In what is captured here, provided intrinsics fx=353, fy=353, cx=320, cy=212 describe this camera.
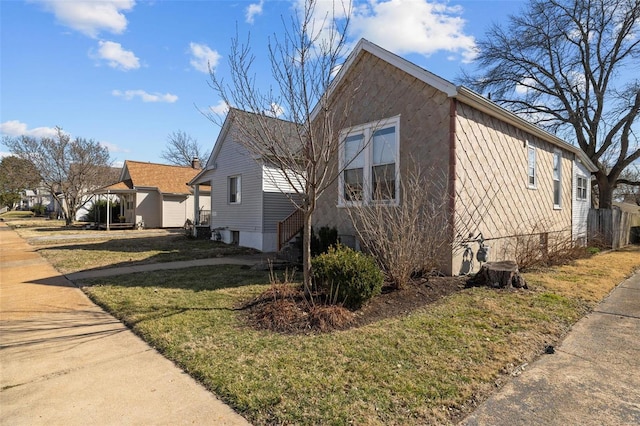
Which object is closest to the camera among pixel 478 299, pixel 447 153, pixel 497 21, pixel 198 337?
pixel 198 337

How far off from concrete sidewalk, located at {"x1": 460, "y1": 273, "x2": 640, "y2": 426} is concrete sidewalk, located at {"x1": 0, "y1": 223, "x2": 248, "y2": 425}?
224cm

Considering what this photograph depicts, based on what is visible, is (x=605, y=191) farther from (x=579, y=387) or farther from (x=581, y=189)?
(x=579, y=387)

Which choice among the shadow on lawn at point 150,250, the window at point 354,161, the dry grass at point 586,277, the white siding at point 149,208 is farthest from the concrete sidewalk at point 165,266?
the white siding at point 149,208

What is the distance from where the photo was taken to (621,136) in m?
19.7

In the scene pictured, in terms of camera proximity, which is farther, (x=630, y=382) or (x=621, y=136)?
(x=621, y=136)

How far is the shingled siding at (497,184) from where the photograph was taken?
25.5 feet

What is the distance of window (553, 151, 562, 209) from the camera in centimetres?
1274

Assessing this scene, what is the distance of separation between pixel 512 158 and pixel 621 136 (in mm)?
15475

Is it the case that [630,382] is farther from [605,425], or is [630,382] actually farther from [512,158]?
Answer: [512,158]

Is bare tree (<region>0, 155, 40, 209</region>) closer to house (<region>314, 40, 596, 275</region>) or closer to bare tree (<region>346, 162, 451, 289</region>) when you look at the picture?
house (<region>314, 40, 596, 275</region>)

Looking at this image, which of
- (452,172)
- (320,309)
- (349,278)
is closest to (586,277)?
(452,172)

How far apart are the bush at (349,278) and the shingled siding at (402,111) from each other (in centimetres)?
294

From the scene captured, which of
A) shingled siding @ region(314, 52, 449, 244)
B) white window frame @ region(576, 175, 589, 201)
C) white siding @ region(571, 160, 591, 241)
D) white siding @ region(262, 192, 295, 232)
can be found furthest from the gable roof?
white window frame @ region(576, 175, 589, 201)

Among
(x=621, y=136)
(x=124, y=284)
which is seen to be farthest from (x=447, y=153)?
(x=621, y=136)
